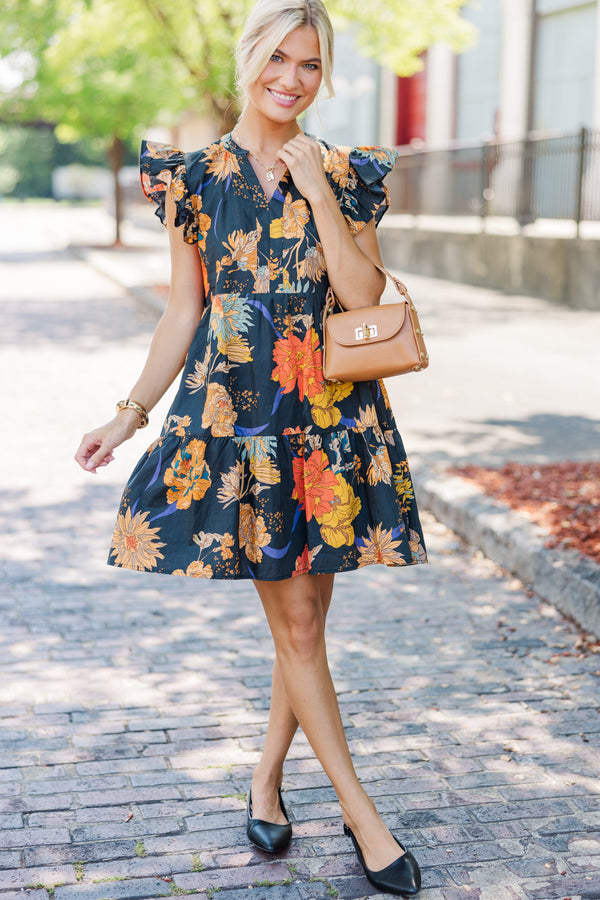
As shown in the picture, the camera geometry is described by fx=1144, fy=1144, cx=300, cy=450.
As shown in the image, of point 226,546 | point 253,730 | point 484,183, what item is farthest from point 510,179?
point 226,546

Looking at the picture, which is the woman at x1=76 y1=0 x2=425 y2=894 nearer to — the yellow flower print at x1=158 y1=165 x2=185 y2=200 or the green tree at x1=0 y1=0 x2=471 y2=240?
the yellow flower print at x1=158 y1=165 x2=185 y2=200

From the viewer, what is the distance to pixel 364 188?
285 cm

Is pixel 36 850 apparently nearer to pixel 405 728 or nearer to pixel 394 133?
pixel 405 728

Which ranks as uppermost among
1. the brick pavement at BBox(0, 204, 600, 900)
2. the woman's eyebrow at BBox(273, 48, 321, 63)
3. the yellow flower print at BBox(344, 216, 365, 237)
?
the woman's eyebrow at BBox(273, 48, 321, 63)

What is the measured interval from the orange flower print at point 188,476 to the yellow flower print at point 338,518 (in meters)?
0.29

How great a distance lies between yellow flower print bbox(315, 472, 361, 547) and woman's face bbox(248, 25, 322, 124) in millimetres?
888

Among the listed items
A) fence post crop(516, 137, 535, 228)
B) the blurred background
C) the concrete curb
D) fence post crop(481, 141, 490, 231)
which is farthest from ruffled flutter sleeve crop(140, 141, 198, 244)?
fence post crop(481, 141, 490, 231)

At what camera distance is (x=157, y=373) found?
2.89 meters

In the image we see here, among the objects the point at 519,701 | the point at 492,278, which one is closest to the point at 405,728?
the point at 519,701

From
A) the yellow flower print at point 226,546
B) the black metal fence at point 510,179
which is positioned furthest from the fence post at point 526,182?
the yellow flower print at point 226,546

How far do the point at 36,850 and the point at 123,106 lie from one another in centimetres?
2775

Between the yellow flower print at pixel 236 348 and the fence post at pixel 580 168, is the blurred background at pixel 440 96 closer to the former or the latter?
the fence post at pixel 580 168

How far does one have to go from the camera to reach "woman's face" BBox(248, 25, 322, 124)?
2668 mm

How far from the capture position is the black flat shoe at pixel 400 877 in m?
2.75
